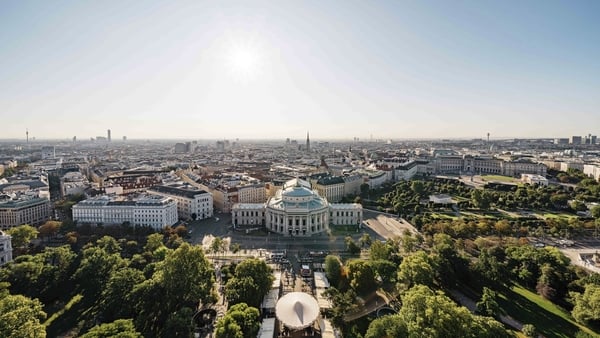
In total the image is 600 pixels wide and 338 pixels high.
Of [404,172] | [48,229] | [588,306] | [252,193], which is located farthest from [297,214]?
[404,172]

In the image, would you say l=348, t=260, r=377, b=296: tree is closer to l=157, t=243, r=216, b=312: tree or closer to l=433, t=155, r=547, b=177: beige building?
l=157, t=243, r=216, b=312: tree

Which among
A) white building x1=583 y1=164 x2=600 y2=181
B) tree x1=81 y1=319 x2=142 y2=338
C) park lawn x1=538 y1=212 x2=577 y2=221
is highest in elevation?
white building x1=583 y1=164 x2=600 y2=181

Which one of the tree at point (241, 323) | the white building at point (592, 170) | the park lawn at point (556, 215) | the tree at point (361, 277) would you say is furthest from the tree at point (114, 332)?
the white building at point (592, 170)

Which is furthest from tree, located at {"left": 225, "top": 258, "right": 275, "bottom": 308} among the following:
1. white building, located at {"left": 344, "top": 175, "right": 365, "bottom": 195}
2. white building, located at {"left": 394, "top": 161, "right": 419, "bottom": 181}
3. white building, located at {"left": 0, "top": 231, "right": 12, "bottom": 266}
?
white building, located at {"left": 394, "top": 161, "right": 419, "bottom": 181}

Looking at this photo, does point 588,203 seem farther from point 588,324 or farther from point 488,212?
point 588,324

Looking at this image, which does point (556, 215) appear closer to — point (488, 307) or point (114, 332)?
point (488, 307)

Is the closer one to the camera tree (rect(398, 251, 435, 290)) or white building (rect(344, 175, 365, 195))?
tree (rect(398, 251, 435, 290))
